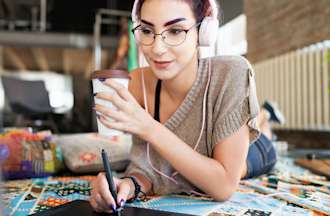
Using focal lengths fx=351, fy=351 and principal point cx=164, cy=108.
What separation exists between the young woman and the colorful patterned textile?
4cm

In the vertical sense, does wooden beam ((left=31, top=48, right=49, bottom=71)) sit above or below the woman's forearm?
above

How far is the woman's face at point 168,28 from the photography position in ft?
2.27

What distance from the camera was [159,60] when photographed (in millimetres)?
718

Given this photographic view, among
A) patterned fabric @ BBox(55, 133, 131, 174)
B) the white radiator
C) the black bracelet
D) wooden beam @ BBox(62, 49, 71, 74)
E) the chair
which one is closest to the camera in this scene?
the black bracelet

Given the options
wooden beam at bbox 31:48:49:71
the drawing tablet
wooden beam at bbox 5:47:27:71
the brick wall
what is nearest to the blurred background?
the brick wall

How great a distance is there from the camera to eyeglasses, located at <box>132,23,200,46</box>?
70 cm

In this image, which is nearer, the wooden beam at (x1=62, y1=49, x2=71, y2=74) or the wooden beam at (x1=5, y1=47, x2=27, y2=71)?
the wooden beam at (x1=5, y1=47, x2=27, y2=71)

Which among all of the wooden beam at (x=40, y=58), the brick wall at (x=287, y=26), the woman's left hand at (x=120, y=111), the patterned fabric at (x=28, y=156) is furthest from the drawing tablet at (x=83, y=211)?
the wooden beam at (x=40, y=58)

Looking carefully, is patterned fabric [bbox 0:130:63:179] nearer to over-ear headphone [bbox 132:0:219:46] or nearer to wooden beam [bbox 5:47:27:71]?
over-ear headphone [bbox 132:0:219:46]

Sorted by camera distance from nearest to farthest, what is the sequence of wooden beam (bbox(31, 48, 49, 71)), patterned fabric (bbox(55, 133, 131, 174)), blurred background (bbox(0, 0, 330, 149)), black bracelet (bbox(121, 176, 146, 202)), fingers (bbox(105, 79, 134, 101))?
fingers (bbox(105, 79, 134, 101)), black bracelet (bbox(121, 176, 146, 202)), patterned fabric (bbox(55, 133, 131, 174)), blurred background (bbox(0, 0, 330, 149)), wooden beam (bbox(31, 48, 49, 71))

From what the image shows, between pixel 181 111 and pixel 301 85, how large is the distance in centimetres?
229

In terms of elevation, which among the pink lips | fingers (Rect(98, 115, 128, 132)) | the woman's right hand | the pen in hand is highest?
the pink lips

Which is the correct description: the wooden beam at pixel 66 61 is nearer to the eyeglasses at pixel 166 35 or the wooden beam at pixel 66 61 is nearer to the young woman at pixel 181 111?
the young woman at pixel 181 111

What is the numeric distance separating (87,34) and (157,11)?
20.4 ft
